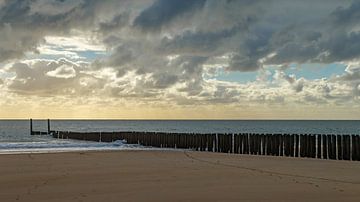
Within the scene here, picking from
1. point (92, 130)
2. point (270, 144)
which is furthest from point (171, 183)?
point (92, 130)

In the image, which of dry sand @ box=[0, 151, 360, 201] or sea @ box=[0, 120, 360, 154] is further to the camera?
sea @ box=[0, 120, 360, 154]

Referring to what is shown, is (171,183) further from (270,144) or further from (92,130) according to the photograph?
(92,130)

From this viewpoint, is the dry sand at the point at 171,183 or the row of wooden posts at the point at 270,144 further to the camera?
the row of wooden posts at the point at 270,144

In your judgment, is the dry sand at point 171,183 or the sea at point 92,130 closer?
the dry sand at point 171,183

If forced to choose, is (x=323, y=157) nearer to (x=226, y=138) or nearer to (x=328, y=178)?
(x=226, y=138)

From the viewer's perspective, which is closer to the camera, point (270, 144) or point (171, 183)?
point (171, 183)

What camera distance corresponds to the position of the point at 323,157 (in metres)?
21.7

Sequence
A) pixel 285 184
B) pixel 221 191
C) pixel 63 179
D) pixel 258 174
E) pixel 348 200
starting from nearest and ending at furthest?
pixel 348 200, pixel 221 191, pixel 285 184, pixel 63 179, pixel 258 174

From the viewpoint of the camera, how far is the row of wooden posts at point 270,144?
20969 millimetres

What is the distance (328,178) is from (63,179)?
6731 millimetres

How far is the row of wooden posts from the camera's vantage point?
68.8ft

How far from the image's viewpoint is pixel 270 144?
2397 cm

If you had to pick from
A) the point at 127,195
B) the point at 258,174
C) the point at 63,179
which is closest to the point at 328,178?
the point at 258,174

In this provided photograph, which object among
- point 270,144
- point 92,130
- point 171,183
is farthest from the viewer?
point 92,130
